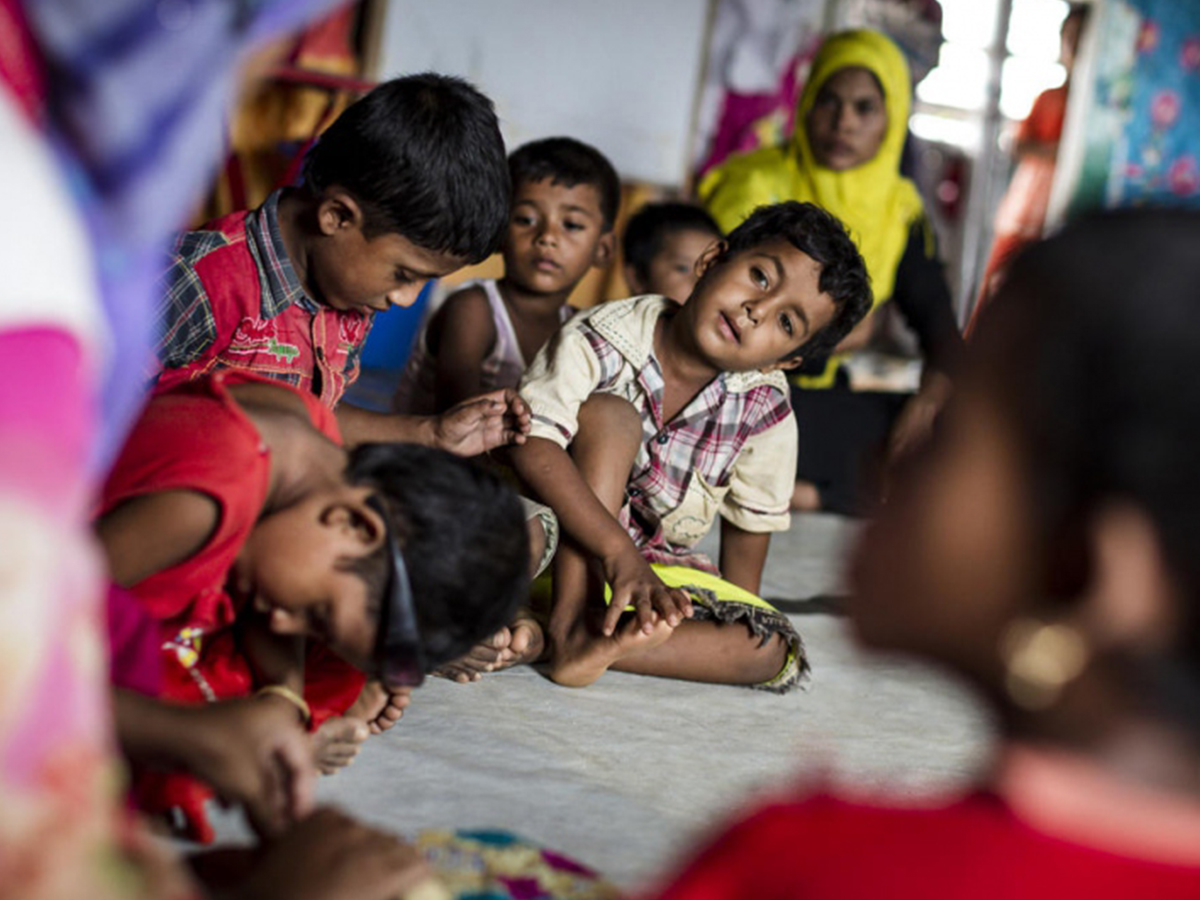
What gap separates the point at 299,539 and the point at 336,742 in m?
0.23

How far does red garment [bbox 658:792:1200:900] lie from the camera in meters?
0.69

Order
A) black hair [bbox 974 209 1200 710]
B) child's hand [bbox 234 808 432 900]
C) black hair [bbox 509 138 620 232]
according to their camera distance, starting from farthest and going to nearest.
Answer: black hair [bbox 509 138 620 232] < child's hand [bbox 234 808 432 900] < black hair [bbox 974 209 1200 710]

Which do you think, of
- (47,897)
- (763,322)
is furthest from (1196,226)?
Result: (763,322)

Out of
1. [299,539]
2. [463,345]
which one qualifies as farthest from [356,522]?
[463,345]

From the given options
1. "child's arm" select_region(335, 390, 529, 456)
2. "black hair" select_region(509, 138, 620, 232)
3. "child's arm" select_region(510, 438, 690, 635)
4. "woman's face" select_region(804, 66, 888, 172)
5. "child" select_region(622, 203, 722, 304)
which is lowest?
"child's arm" select_region(510, 438, 690, 635)

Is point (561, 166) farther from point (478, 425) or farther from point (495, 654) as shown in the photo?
point (495, 654)

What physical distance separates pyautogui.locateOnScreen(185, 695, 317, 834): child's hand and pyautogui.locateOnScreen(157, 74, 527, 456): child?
852mm

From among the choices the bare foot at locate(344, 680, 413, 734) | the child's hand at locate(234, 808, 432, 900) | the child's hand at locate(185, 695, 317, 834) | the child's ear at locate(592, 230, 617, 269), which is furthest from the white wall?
the child's hand at locate(234, 808, 432, 900)

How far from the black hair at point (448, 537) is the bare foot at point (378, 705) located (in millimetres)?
147

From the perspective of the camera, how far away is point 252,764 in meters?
1.12

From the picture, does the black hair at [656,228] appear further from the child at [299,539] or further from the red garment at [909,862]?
the red garment at [909,862]

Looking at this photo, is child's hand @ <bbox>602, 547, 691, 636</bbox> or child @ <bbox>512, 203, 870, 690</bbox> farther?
child @ <bbox>512, 203, 870, 690</bbox>

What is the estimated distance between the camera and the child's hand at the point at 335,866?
98cm

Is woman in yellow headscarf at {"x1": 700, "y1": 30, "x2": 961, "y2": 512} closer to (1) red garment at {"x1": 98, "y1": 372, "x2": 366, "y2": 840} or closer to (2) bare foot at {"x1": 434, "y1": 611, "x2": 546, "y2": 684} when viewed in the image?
(2) bare foot at {"x1": 434, "y1": 611, "x2": 546, "y2": 684}
